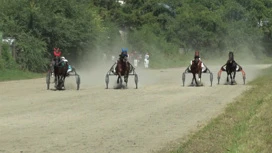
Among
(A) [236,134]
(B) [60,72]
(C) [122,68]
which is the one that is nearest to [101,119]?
(A) [236,134]

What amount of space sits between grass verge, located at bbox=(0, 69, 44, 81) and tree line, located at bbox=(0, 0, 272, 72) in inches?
31.6

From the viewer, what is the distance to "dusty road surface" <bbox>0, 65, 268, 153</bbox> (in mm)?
11445

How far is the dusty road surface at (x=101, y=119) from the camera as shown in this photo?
11.4 meters

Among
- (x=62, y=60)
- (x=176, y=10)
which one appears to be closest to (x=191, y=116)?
(x=62, y=60)

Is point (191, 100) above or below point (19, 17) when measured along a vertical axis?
below

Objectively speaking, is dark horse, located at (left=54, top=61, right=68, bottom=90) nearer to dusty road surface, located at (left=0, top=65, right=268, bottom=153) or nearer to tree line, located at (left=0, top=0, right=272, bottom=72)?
dusty road surface, located at (left=0, top=65, right=268, bottom=153)

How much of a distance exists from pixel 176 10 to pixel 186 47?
896 cm

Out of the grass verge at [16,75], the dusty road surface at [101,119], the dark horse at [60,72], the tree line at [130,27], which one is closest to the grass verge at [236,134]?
the dusty road surface at [101,119]

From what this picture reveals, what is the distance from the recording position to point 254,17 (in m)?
102

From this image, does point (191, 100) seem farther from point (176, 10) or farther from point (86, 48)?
point (176, 10)

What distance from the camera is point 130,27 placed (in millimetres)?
88000

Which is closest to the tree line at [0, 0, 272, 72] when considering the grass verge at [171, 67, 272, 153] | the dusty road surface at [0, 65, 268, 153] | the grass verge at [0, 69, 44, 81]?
the grass verge at [0, 69, 44, 81]

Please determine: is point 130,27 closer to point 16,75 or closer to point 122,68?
point 16,75

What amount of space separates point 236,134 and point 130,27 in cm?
7598
